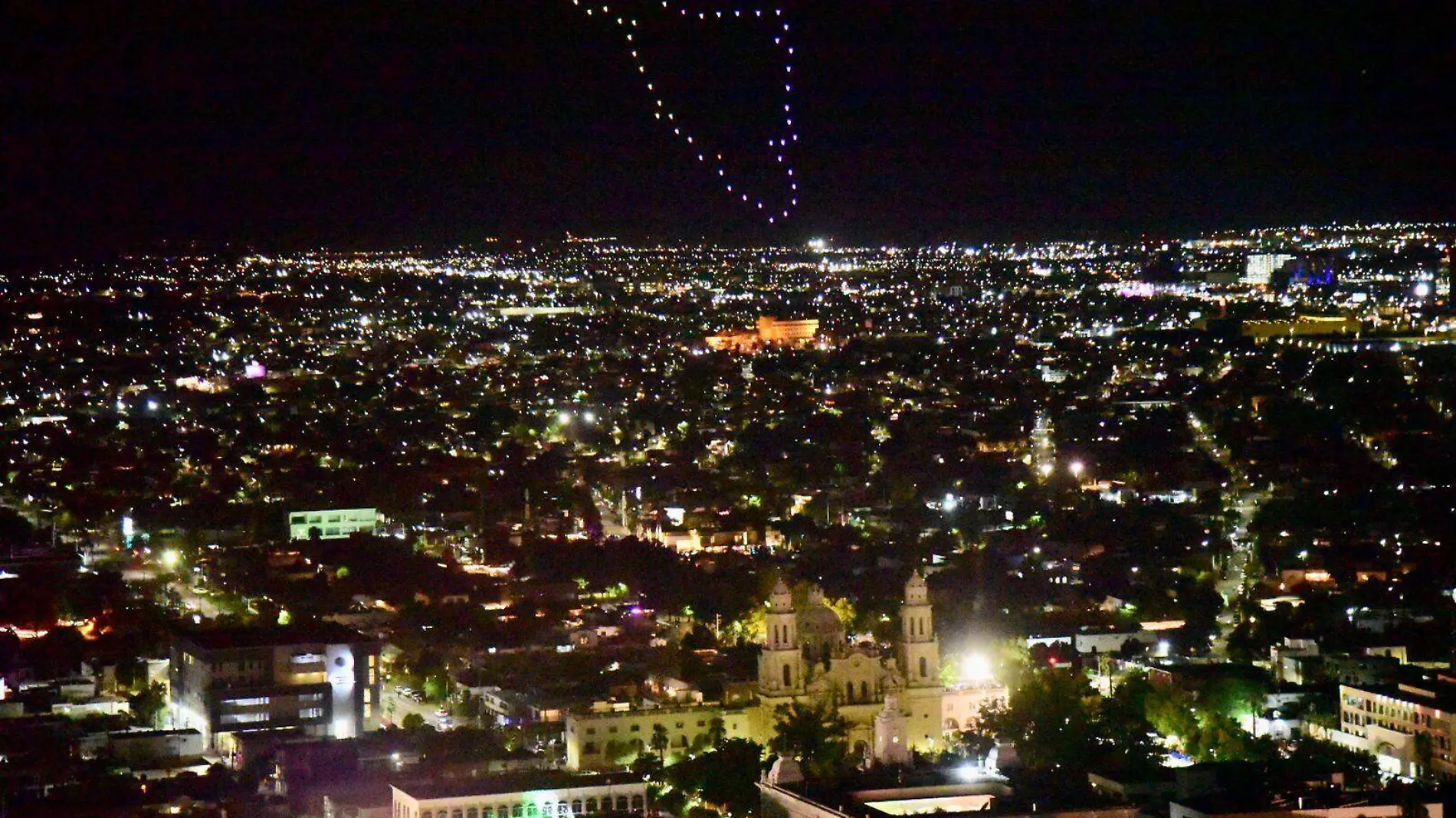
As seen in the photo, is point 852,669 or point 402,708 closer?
point 852,669

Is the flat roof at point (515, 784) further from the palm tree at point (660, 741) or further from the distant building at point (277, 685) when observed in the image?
the distant building at point (277, 685)

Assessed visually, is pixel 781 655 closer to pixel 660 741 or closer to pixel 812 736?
pixel 660 741

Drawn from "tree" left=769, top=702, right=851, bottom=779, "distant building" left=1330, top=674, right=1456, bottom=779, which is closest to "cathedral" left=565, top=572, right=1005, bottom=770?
"tree" left=769, top=702, right=851, bottom=779

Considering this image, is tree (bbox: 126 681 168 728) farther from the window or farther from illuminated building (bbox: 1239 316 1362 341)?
illuminated building (bbox: 1239 316 1362 341)

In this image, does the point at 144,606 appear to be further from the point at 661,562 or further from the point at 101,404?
the point at 101,404

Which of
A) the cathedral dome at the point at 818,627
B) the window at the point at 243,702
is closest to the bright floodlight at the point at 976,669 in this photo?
the cathedral dome at the point at 818,627

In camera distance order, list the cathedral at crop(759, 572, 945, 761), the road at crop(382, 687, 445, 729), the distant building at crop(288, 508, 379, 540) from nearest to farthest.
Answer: the cathedral at crop(759, 572, 945, 761)
the road at crop(382, 687, 445, 729)
the distant building at crop(288, 508, 379, 540)

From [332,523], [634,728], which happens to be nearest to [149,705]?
[634,728]

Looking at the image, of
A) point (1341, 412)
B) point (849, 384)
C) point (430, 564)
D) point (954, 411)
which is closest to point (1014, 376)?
point (849, 384)
